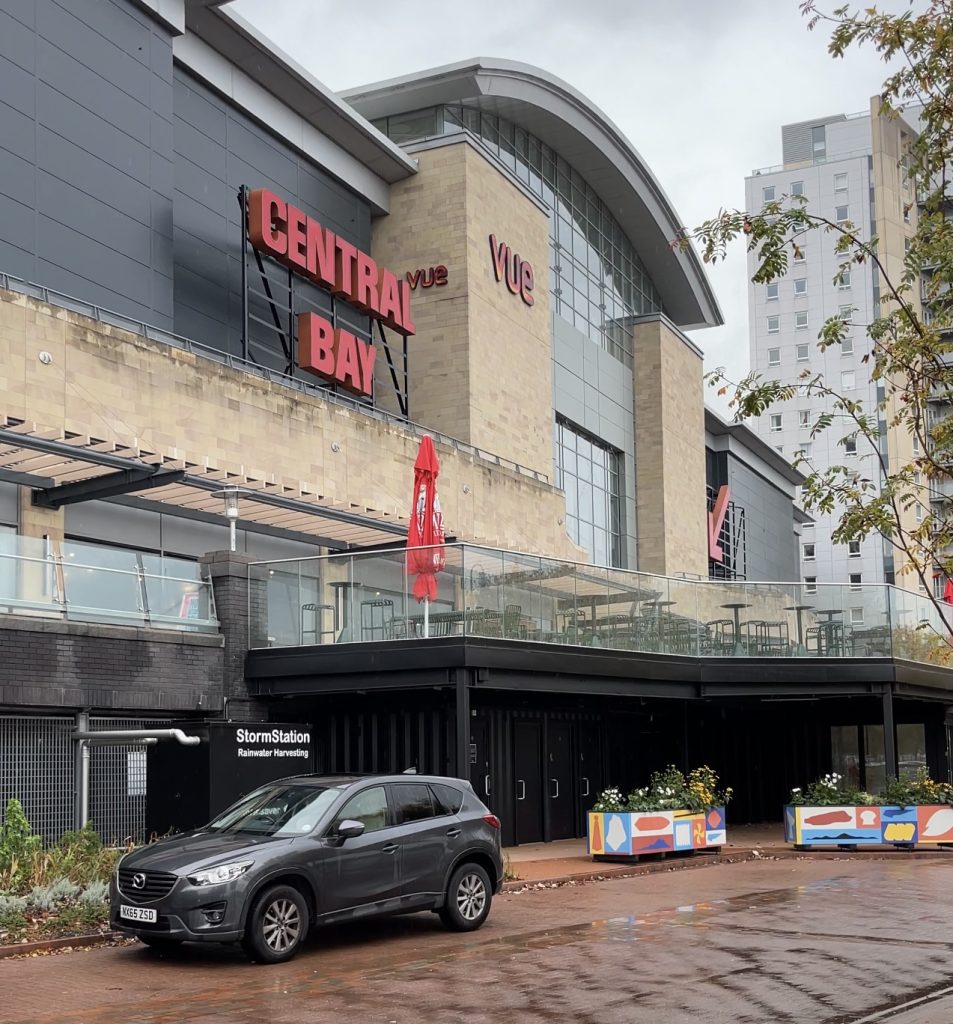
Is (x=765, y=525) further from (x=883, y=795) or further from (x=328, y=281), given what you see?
(x=883, y=795)

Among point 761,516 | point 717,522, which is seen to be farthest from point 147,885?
point 761,516

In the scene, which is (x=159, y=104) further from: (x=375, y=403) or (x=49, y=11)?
(x=375, y=403)

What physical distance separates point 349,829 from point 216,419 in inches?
631

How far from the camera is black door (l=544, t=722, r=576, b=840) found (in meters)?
26.1

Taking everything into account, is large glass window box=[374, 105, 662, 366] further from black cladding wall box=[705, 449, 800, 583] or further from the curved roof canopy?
black cladding wall box=[705, 449, 800, 583]

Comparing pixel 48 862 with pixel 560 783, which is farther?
pixel 560 783

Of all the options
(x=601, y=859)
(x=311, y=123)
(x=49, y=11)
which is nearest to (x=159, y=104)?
(x=49, y=11)

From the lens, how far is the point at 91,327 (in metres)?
24.8

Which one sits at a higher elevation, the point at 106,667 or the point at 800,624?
the point at 800,624

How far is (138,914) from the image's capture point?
12156mm

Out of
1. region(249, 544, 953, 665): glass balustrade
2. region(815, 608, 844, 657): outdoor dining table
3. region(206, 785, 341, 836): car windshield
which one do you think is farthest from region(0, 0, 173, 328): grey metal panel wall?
region(815, 608, 844, 657): outdoor dining table

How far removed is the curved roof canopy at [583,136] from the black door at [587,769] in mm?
20874

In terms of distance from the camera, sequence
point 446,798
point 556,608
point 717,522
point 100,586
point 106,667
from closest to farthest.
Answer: point 446,798, point 106,667, point 100,586, point 556,608, point 717,522

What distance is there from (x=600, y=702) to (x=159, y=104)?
1542cm
